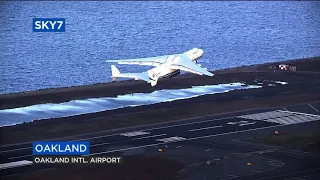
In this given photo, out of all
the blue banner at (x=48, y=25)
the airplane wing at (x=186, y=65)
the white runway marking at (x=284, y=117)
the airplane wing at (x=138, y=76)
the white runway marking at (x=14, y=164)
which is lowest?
the white runway marking at (x=14, y=164)

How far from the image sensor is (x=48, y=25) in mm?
41750

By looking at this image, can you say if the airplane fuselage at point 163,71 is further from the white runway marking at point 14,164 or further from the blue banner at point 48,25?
the white runway marking at point 14,164

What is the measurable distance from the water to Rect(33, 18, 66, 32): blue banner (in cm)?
685

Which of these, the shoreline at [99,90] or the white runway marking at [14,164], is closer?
the white runway marking at [14,164]

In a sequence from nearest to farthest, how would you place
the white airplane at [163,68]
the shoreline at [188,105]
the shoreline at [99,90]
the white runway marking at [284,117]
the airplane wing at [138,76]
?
1. the shoreline at [188,105]
2. the airplane wing at [138,76]
3. the white airplane at [163,68]
4. the shoreline at [99,90]
5. the white runway marking at [284,117]

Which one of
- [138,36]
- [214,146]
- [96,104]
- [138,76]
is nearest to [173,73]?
[138,76]

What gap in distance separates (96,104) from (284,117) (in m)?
14.1

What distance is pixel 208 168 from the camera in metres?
42.8

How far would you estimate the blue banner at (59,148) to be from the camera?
39.6 m

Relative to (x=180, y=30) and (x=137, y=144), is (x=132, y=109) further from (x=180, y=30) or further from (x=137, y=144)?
(x=180, y=30)

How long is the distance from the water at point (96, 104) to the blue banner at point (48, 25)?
6847mm

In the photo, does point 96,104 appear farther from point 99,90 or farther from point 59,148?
point 59,148

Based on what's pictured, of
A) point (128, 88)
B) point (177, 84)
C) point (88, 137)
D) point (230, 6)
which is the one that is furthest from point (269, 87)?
point (230, 6)

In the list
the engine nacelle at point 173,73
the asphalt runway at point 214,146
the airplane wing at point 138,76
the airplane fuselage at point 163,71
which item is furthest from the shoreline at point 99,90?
the asphalt runway at point 214,146
